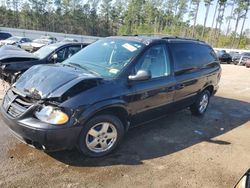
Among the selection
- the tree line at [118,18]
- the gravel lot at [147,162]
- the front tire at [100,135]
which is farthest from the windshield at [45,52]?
the tree line at [118,18]

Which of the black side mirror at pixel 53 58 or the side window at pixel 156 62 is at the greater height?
the side window at pixel 156 62

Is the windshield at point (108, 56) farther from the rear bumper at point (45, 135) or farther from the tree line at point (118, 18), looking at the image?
the tree line at point (118, 18)

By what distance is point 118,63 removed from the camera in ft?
13.3

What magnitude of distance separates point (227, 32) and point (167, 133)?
65966 millimetres

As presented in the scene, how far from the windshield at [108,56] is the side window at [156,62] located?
0.58ft

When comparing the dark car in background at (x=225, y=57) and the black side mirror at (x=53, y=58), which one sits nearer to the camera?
the black side mirror at (x=53, y=58)

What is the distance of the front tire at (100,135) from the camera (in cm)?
352

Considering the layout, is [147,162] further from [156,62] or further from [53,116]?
[156,62]

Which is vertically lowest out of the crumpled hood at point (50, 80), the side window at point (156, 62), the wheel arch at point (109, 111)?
the wheel arch at point (109, 111)

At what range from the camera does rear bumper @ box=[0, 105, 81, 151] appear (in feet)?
10.3

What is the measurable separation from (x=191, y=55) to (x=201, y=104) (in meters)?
1.39

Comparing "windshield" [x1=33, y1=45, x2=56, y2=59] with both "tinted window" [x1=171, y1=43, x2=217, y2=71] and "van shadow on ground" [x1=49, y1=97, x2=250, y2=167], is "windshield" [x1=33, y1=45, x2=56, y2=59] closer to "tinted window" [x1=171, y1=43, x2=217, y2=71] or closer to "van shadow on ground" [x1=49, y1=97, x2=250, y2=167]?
"van shadow on ground" [x1=49, y1=97, x2=250, y2=167]

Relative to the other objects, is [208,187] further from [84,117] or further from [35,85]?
[35,85]

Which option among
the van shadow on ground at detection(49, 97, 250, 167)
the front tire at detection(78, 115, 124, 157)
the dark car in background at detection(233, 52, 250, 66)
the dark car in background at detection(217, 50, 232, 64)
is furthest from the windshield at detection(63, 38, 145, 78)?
→ the dark car in background at detection(217, 50, 232, 64)
